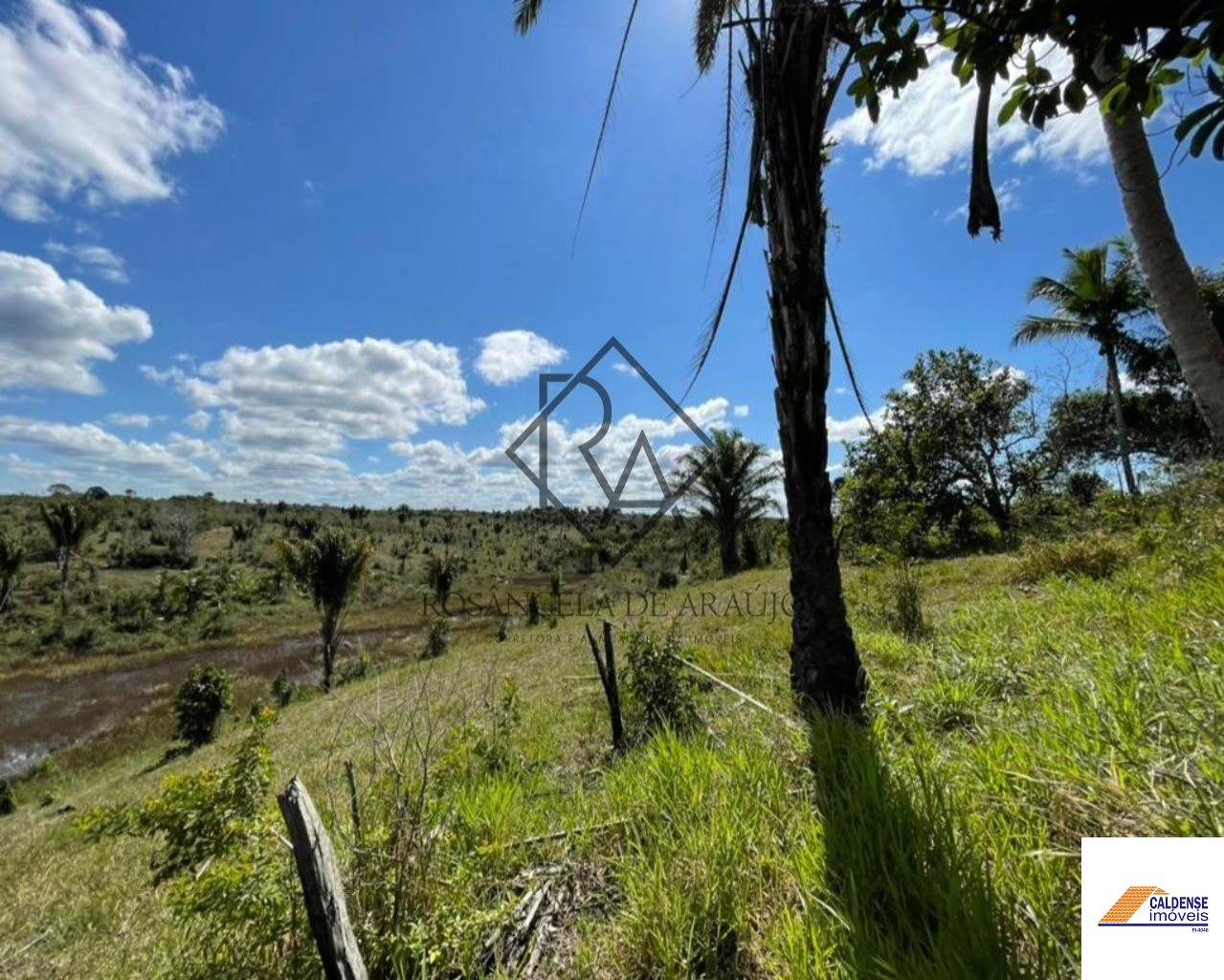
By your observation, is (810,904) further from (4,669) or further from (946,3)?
(4,669)

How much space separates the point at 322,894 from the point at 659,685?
3.63 metres

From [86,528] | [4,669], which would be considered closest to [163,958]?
[4,669]

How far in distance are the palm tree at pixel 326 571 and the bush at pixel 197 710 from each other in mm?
4861

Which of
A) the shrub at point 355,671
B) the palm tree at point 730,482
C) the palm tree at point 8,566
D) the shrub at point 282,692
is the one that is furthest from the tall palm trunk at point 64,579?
the palm tree at point 730,482

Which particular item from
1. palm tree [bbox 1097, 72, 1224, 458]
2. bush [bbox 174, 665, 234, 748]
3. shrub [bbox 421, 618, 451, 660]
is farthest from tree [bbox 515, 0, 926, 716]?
shrub [bbox 421, 618, 451, 660]

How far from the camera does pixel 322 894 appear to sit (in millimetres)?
1570

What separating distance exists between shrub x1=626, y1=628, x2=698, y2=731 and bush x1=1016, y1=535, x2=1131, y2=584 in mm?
4595

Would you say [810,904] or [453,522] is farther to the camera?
[453,522]

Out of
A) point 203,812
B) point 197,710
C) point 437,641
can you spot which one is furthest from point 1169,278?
point 437,641

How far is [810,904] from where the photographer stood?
1765 millimetres

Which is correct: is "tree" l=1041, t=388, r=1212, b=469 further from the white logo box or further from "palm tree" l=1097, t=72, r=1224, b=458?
the white logo box

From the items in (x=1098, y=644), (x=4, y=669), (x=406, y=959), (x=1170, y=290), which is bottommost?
(x=4, y=669)

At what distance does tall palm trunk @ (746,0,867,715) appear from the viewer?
11.6 ft

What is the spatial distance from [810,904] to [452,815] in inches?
71.9
